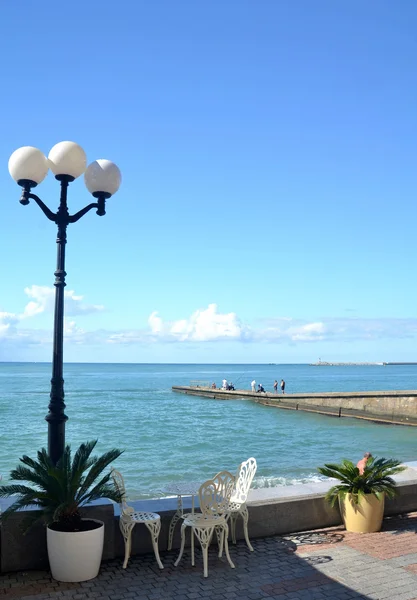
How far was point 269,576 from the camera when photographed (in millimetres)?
5809

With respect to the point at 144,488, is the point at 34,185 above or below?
above

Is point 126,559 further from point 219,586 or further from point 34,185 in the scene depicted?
point 34,185

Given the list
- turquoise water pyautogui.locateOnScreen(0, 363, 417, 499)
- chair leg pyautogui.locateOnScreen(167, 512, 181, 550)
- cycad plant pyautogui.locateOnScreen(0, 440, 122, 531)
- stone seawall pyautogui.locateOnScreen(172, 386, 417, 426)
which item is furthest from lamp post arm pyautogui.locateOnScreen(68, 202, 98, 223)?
stone seawall pyautogui.locateOnScreen(172, 386, 417, 426)

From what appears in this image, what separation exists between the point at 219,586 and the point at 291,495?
213 cm

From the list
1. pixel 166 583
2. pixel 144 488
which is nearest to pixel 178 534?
pixel 166 583

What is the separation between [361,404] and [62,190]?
3911 cm

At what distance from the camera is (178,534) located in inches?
261

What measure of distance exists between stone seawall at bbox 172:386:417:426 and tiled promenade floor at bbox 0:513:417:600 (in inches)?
1324

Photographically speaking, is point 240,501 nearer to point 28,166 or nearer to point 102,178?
point 102,178

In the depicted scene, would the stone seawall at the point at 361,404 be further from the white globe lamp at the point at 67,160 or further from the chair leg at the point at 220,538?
the white globe lamp at the point at 67,160

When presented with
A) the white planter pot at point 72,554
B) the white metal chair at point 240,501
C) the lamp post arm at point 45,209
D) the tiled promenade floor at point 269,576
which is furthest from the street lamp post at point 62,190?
the white metal chair at point 240,501

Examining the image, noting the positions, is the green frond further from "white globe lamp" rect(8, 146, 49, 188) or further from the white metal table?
"white globe lamp" rect(8, 146, 49, 188)

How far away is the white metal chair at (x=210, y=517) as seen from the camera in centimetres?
604

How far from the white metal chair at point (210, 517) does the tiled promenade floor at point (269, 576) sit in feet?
0.81
